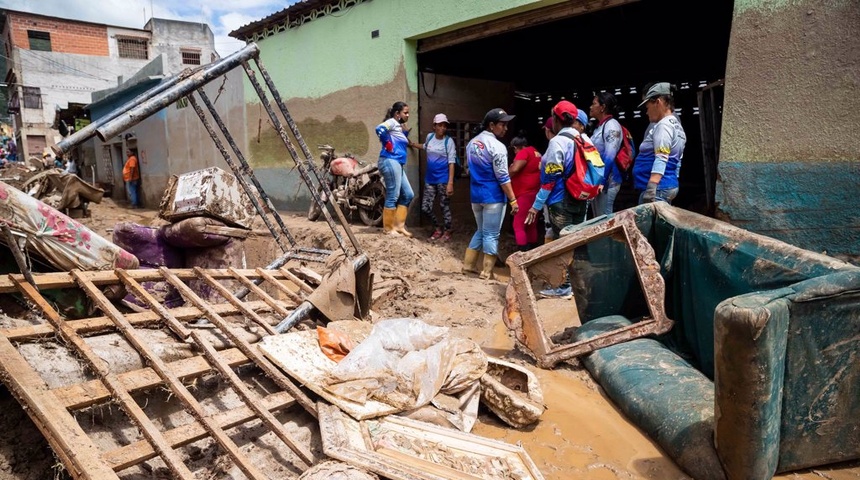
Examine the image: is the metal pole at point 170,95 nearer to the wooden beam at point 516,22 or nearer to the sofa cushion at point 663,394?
the sofa cushion at point 663,394

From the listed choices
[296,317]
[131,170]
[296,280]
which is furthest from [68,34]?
[296,317]

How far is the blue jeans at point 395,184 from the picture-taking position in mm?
6781

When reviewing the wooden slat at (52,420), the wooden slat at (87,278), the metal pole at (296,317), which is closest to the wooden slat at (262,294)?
the metal pole at (296,317)

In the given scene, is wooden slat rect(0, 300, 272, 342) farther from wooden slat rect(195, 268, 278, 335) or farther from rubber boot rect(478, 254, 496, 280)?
rubber boot rect(478, 254, 496, 280)

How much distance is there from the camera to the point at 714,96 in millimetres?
5875

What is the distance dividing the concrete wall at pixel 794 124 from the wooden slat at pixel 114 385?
4785 millimetres

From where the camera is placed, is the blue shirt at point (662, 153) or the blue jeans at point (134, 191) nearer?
the blue shirt at point (662, 153)

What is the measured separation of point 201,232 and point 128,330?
5.28 ft

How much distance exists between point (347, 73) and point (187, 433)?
24.5 feet

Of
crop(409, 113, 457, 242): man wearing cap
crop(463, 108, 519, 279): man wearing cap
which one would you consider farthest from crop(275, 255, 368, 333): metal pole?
crop(409, 113, 457, 242): man wearing cap

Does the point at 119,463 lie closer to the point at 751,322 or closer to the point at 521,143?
the point at 751,322

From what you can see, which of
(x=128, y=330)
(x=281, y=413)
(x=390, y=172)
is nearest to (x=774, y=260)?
(x=281, y=413)

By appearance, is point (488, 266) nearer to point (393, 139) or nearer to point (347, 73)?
point (393, 139)

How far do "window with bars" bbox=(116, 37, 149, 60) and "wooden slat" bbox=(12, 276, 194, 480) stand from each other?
1203 inches
